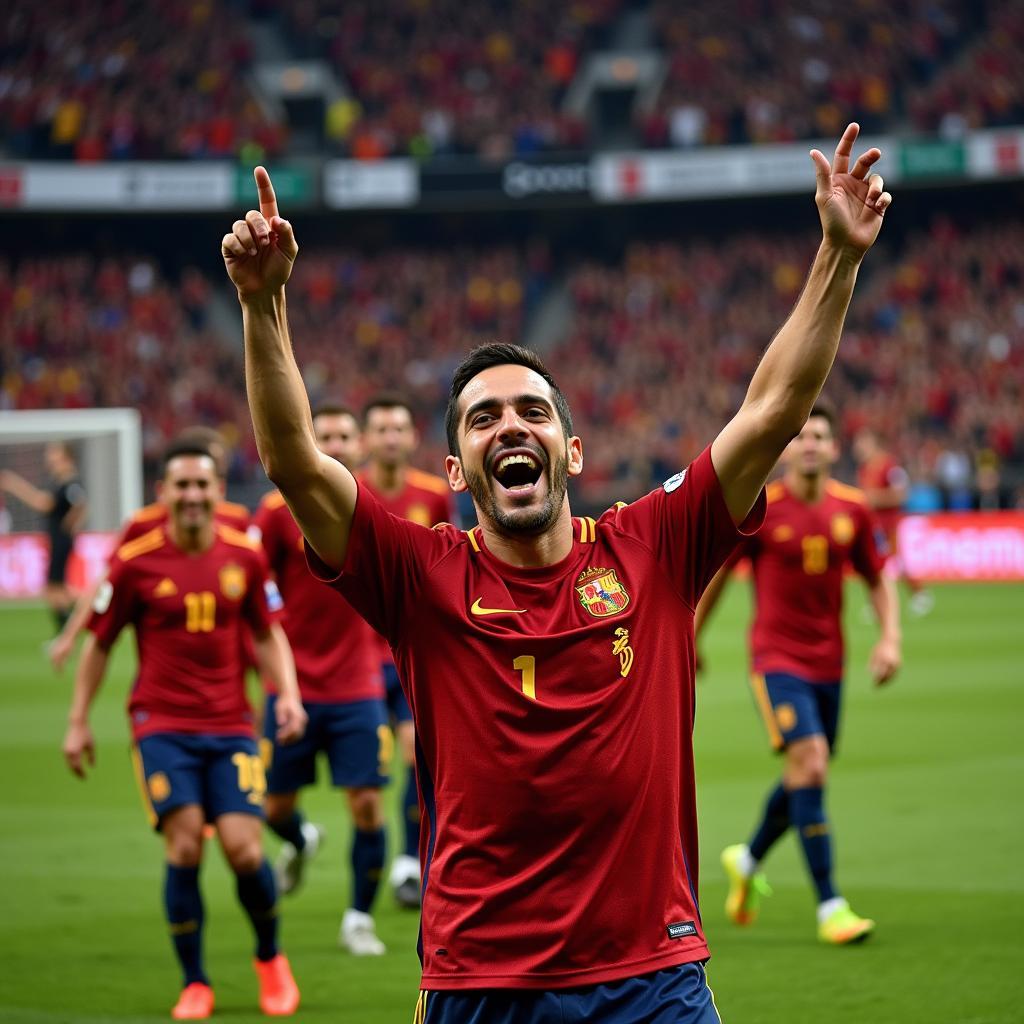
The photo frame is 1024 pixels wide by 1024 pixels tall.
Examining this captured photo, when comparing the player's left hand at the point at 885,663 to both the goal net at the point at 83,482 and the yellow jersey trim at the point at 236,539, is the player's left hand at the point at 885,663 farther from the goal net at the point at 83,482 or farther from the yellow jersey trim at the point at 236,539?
the goal net at the point at 83,482

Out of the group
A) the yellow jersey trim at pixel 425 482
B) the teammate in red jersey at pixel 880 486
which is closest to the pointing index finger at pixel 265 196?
the yellow jersey trim at pixel 425 482

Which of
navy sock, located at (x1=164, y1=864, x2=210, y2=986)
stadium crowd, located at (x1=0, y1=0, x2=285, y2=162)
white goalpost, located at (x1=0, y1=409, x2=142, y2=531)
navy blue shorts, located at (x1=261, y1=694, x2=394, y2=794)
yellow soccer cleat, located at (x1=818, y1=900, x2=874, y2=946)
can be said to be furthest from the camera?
stadium crowd, located at (x1=0, y1=0, x2=285, y2=162)

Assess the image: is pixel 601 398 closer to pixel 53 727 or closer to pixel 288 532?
pixel 53 727

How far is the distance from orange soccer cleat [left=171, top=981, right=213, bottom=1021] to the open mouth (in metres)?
3.70

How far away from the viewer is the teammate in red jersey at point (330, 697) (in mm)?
7543

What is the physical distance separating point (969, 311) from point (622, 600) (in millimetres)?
34543

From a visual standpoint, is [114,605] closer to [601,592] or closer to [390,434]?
[390,434]

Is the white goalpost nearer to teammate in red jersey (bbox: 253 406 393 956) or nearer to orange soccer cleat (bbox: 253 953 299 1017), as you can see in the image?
teammate in red jersey (bbox: 253 406 393 956)

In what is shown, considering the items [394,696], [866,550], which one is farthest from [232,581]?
[866,550]

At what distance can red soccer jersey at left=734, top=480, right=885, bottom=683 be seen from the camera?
7844 mm

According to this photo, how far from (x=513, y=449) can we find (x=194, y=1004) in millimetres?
3801

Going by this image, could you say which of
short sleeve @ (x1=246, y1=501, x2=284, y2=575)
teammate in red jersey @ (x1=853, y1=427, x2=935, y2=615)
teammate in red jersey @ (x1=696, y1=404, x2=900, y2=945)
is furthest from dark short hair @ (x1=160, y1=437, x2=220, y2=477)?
teammate in red jersey @ (x1=853, y1=427, x2=935, y2=615)

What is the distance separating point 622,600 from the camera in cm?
343

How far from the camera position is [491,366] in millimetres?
3539
